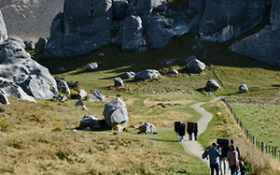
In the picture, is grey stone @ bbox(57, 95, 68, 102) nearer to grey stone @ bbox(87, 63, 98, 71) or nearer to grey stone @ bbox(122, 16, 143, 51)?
grey stone @ bbox(87, 63, 98, 71)

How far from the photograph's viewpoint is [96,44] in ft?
456

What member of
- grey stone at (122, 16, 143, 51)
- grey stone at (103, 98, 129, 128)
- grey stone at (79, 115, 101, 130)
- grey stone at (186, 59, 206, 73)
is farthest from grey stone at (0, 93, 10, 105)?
grey stone at (122, 16, 143, 51)

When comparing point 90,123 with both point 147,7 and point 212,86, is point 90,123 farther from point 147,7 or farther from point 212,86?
point 147,7

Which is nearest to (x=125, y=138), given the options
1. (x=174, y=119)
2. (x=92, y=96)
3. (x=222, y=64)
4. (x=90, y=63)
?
(x=174, y=119)

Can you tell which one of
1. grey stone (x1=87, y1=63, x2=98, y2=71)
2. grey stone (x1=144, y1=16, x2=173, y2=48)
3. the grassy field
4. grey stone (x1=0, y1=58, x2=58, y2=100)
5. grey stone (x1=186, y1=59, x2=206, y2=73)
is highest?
grey stone (x1=144, y1=16, x2=173, y2=48)

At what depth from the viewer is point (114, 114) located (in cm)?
3350

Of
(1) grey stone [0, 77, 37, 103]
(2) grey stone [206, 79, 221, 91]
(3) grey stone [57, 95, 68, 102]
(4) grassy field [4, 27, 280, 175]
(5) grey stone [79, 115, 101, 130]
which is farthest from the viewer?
(2) grey stone [206, 79, 221, 91]

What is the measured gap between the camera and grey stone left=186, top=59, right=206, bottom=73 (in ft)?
341

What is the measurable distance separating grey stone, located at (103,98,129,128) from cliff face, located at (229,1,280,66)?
9618 centimetres

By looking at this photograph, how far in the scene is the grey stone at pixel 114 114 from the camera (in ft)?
109

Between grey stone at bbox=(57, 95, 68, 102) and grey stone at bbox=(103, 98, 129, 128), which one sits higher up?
grey stone at bbox=(57, 95, 68, 102)

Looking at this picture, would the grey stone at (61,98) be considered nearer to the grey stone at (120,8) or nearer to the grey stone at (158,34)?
the grey stone at (158,34)

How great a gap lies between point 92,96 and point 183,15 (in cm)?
8561

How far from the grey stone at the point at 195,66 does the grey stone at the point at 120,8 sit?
5508 cm
